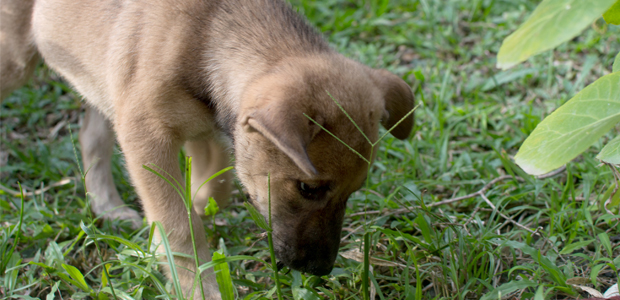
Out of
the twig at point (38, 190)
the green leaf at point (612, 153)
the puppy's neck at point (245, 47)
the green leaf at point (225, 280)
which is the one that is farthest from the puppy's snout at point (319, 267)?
the twig at point (38, 190)

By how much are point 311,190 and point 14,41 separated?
2734mm

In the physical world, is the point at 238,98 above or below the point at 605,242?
above

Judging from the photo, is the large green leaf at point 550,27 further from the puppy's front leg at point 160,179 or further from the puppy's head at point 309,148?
the puppy's front leg at point 160,179

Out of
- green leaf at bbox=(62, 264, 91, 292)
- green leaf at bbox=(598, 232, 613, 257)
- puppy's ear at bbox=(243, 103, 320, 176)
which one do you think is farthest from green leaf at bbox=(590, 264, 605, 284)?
green leaf at bbox=(62, 264, 91, 292)

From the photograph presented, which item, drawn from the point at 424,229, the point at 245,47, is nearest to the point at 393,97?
the point at 424,229

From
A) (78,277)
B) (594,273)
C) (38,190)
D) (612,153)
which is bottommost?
(38,190)

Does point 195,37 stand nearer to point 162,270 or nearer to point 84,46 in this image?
point 84,46

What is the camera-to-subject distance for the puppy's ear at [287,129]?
7.22ft

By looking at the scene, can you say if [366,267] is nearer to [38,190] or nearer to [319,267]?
[319,267]

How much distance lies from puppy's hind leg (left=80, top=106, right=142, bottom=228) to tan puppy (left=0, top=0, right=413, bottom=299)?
0.75 metres

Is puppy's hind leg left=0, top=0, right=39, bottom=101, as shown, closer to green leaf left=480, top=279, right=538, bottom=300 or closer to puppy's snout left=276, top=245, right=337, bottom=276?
puppy's snout left=276, top=245, right=337, bottom=276

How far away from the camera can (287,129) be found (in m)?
2.30

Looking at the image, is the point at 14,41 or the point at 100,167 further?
the point at 100,167

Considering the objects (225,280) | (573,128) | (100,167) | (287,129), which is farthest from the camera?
(100,167)
